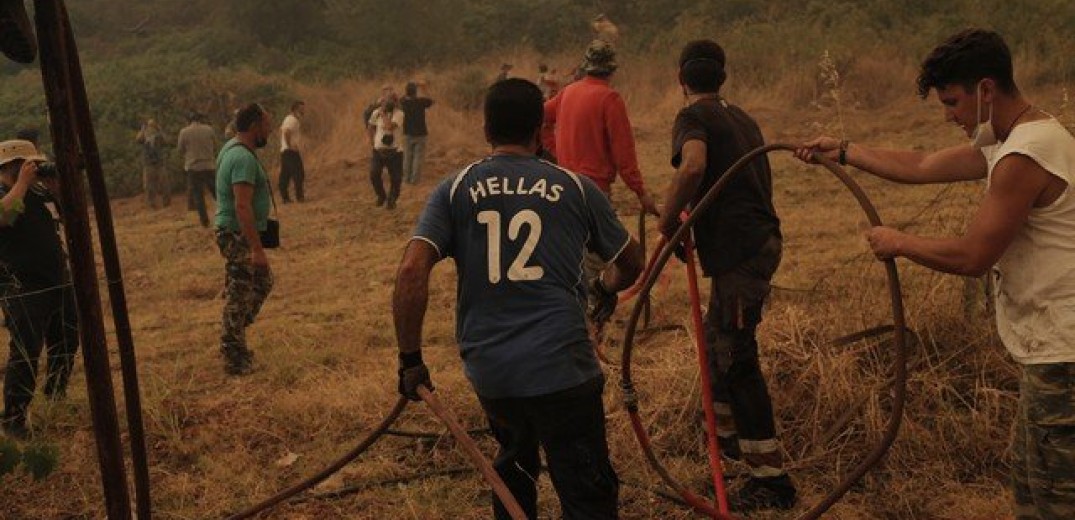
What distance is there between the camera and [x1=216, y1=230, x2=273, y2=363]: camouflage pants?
6.80 m

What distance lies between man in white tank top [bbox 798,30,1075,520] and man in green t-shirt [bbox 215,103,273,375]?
4.55 meters

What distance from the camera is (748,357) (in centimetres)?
430

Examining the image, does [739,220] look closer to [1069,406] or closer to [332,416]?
[1069,406]

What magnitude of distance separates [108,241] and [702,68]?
8.11 ft

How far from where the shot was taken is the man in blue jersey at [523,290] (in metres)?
3.25

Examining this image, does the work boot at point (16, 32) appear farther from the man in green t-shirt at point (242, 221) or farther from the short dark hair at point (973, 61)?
the man in green t-shirt at point (242, 221)

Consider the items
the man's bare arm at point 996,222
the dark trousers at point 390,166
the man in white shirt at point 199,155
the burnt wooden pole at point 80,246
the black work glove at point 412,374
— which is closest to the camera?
the man's bare arm at point 996,222

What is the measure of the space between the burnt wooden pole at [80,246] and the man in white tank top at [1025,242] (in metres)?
2.38

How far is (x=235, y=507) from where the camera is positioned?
4.82m

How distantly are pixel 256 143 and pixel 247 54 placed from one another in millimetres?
28117

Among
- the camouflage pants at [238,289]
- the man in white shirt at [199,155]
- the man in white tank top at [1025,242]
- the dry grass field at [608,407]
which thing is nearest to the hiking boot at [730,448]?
the dry grass field at [608,407]

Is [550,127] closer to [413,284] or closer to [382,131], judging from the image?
[413,284]

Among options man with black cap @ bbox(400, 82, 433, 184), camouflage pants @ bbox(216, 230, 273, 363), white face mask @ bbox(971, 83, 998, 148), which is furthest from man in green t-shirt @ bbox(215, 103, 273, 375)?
man with black cap @ bbox(400, 82, 433, 184)

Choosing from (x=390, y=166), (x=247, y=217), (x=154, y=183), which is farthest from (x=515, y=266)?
(x=154, y=183)
